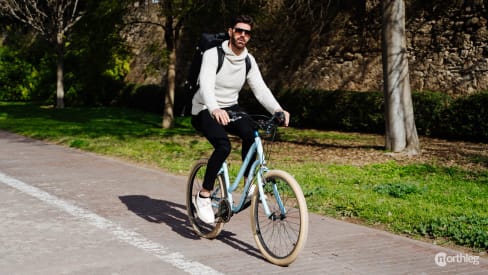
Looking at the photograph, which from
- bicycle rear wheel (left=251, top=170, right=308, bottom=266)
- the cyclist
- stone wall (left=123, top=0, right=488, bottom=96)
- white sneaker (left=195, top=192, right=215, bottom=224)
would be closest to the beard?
the cyclist

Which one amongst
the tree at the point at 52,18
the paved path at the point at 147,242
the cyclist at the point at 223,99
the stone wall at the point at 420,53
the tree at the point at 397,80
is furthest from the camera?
the tree at the point at 52,18

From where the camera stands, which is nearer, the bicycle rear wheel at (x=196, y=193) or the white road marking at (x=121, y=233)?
the white road marking at (x=121, y=233)

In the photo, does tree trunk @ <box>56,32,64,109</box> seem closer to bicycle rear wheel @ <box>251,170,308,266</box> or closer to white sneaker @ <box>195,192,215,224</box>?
white sneaker @ <box>195,192,215,224</box>

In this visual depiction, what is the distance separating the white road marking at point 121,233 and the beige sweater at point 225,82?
46.0 inches

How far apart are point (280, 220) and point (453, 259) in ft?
4.45

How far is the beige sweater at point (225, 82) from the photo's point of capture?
5.27 metres

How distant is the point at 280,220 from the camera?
4.95 meters

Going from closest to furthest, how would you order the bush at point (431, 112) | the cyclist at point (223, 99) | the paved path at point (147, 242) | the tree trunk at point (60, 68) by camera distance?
1. the paved path at point (147, 242)
2. the cyclist at point (223, 99)
3. the bush at point (431, 112)
4. the tree trunk at point (60, 68)

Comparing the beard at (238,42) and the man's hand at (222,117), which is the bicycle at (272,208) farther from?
the beard at (238,42)

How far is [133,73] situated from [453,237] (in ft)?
75.8

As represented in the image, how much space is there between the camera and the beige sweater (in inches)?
207

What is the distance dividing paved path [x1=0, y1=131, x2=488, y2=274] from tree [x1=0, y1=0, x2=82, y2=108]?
56.2 feet

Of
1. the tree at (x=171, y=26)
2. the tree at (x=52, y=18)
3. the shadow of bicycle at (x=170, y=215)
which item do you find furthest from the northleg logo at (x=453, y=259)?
the tree at (x=52, y=18)

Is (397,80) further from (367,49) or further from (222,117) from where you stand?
(222,117)
